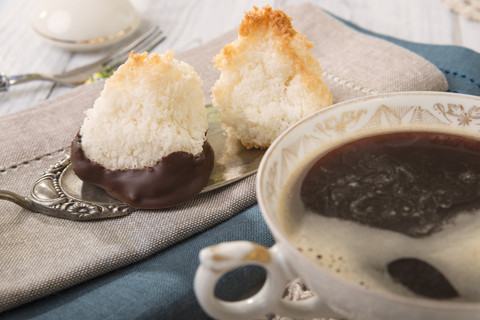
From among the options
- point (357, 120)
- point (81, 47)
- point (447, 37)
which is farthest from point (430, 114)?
point (81, 47)

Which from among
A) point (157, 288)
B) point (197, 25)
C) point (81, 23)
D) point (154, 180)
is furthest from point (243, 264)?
point (197, 25)

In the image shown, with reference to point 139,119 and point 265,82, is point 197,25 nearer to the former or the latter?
point 265,82

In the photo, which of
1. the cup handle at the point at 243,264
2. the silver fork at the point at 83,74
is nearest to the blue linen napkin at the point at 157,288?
the cup handle at the point at 243,264

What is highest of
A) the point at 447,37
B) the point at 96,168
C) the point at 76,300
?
the point at 96,168

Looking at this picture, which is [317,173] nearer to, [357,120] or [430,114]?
[357,120]

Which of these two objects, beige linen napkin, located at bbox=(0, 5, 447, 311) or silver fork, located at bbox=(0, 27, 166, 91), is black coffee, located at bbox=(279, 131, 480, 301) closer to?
beige linen napkin, located at bbox=(0, 5, 447, 311)

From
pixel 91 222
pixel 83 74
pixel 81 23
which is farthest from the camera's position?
pixel 81 23

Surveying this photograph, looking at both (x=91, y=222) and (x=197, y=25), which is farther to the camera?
(x=197, y=25)
